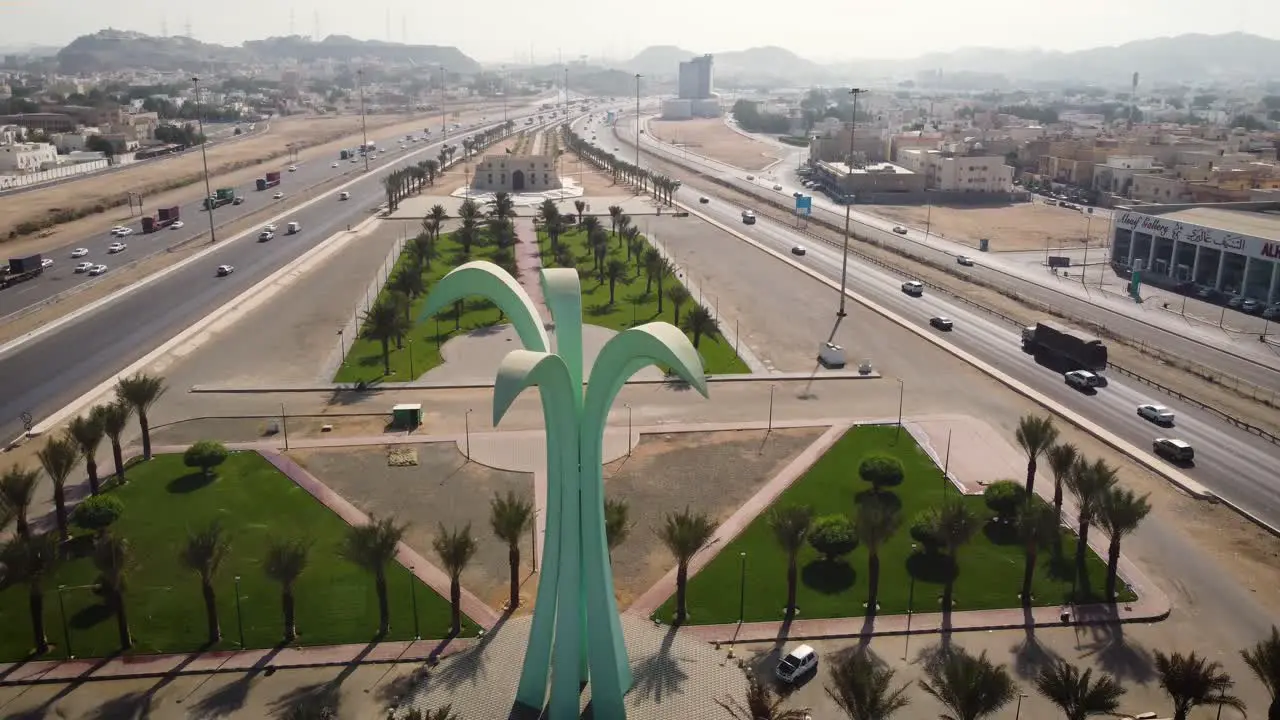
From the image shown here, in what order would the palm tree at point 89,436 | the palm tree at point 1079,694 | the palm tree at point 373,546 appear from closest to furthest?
1. the palm tree at point 1079,694
2. the palm tree at point 373,546
3. the palm tree at point 89,436

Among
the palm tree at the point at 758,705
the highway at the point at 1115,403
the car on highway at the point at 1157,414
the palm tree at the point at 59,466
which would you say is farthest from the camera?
the car on highway at the point at 1157,414

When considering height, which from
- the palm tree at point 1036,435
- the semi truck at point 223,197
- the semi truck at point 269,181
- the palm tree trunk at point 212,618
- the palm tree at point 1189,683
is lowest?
the palm tree trunk at point 212,618

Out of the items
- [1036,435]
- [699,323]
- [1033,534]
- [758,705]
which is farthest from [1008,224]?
[758,705]

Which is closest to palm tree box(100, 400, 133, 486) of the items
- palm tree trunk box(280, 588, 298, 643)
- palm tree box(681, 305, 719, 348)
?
palm tree trunk box(280, 588, 298, 643)

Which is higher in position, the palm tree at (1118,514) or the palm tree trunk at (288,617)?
the palm tree at (1118,514)

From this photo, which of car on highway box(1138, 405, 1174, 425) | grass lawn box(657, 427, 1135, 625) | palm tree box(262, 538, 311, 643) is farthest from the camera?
car on highway box(1138, 405, 1174, 425)

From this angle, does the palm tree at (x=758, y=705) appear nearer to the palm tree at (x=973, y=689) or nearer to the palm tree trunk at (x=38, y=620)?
the palm tree at (x=973, y=689)

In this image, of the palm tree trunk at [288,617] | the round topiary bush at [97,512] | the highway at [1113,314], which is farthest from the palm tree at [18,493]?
the highway at [1113,314]

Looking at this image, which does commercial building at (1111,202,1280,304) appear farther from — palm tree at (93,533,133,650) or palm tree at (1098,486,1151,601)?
palm tree at (93,533,133,650)
